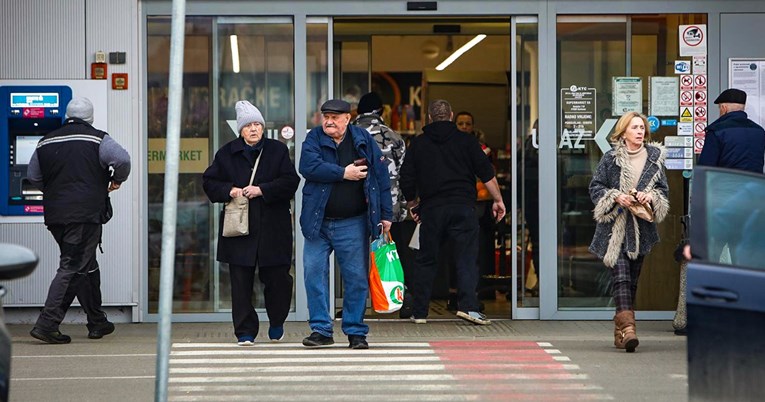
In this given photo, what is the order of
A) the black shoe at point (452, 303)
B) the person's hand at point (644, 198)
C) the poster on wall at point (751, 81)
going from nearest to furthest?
the person's hand at point (644, 198)
the poster on wall at point (751, 81)
the black shoe at point (452, 303)

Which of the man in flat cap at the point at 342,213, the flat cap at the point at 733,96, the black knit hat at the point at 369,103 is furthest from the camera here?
the black knit hat at the point at 369,103

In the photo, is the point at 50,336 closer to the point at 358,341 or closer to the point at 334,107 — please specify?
the point at 358,341

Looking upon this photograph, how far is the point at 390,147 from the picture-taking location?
12.4 m

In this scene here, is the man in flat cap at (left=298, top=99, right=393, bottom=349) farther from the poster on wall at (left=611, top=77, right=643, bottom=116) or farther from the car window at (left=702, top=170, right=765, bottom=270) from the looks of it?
the car window at (left=702, top=170, right=765, bottom=270)

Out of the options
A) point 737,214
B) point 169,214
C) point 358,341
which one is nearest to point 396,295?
point 358,341

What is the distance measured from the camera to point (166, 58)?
41.3 feet

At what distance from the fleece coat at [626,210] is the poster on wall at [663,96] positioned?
2.08 meters

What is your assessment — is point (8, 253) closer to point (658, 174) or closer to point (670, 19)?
point (658, 174)

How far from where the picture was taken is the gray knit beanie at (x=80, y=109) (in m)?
11.1

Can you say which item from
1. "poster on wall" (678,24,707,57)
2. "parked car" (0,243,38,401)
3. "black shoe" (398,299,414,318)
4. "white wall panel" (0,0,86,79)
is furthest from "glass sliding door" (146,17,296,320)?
"parked car" (0,243,38,401)

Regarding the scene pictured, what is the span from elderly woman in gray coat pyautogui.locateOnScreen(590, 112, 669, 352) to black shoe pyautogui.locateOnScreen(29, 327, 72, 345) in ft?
14.1

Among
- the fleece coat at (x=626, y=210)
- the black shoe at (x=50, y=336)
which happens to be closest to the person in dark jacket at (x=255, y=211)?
the black shoe at (x=50, y=336)

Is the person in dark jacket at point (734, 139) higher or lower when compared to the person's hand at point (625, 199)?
higher

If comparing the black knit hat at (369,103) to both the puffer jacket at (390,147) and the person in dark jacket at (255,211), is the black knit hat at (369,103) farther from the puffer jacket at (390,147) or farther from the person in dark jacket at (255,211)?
the person in dark jacket at (255,211)
